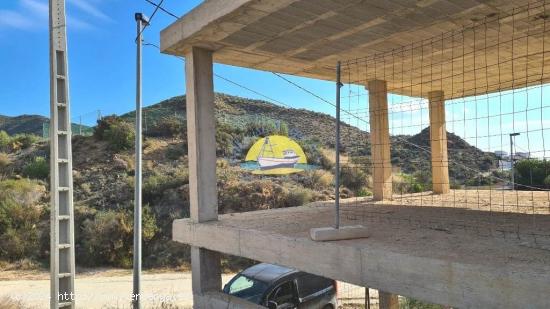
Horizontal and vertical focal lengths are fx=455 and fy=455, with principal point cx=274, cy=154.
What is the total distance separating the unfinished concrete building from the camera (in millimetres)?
4215

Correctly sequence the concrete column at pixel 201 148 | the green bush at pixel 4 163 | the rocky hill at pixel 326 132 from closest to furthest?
the concrete column at pixel 201 148, the green bush at pixel 4 163, the rocky hill at pixel 326 132

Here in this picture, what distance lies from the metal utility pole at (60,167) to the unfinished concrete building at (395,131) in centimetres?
188

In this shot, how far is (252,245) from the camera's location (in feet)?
21.5

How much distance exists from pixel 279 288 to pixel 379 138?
4965 mm

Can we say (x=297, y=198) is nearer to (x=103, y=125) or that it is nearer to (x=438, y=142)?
(x=438, y=142)

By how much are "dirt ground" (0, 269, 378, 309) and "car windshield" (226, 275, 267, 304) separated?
2996 millimetres

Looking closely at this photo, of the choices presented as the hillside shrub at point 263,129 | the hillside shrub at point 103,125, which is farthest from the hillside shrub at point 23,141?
the hillside shrub at point 263,129

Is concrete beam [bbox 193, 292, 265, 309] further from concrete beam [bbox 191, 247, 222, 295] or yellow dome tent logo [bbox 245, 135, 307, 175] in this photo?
yellow dome tent logo [bbox 245, 135, 307, 175]

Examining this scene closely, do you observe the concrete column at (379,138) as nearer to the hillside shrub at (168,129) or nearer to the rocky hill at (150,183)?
the rocky hill at (150,183)

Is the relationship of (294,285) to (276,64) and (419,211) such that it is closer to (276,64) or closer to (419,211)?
(419,211)

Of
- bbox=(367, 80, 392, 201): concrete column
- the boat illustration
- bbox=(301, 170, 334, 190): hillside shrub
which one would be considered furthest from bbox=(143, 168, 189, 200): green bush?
bbox=(367, 80, 392, 201): concrete column

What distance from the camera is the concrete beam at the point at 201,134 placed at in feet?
25.9

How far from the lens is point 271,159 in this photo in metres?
23.3

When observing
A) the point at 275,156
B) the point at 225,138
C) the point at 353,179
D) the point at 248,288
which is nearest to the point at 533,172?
the point at 353,179
